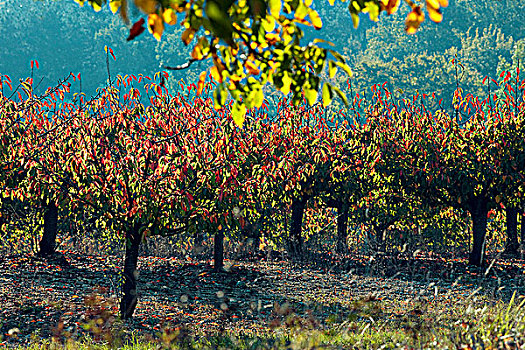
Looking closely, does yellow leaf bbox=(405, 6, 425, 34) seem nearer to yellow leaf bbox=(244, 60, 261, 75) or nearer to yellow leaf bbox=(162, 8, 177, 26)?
yellow leaf bbox=(244, 60, 261, 75)

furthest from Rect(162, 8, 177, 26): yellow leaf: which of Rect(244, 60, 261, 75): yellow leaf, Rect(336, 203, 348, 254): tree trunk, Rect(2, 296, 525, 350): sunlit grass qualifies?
Rect(336, 203, 348, 254): tree trunk

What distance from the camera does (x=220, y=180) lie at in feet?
28.9

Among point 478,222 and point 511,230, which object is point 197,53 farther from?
point 511,230

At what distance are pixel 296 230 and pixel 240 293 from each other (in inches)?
189

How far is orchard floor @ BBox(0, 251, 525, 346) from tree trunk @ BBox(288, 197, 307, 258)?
655 millimetres

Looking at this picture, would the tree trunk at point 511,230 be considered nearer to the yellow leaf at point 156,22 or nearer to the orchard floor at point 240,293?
the orchard floor at point 240,293

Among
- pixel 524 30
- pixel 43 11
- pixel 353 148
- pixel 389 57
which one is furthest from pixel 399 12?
pixel 353 148

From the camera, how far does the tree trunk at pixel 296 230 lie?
51.9 ft

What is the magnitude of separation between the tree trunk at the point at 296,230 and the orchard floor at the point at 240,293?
655 millimetres

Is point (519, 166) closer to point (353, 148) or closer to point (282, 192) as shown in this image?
point (353, 148)

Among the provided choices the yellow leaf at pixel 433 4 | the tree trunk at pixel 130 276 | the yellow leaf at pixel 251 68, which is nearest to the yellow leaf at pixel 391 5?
the yellow leaf at pixel 433 4

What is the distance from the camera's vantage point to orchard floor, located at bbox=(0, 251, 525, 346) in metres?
8.45

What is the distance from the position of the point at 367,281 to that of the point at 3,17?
67772 mm

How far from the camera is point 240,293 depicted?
11906 mm
